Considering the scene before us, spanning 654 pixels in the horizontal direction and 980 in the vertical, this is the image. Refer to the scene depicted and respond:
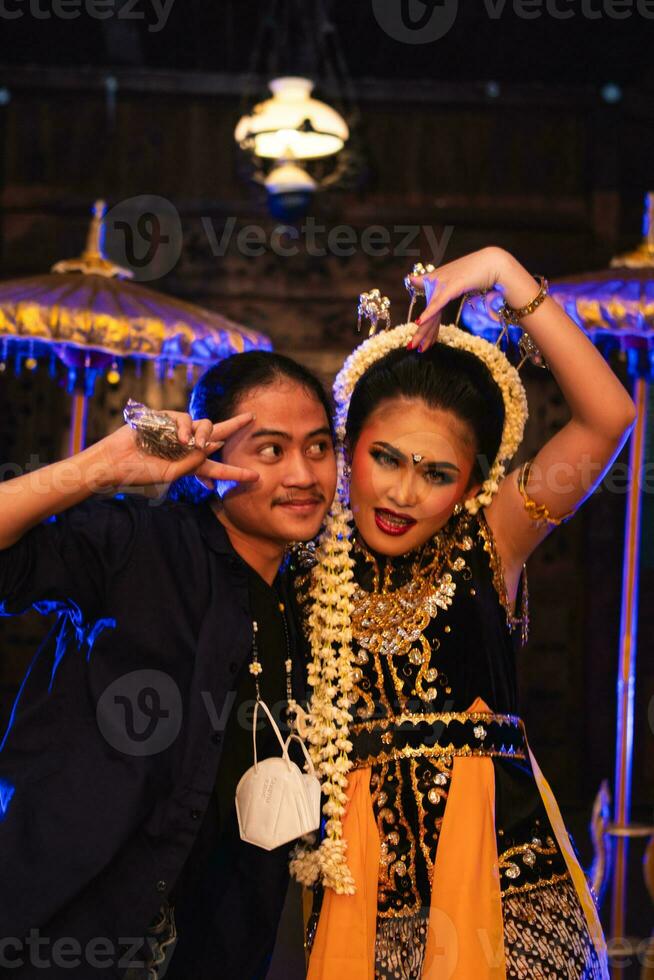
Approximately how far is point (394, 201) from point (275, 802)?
4.40 metres

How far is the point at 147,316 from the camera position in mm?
3977

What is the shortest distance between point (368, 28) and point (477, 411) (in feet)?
12.1

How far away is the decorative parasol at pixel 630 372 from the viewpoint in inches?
158

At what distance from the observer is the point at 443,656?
89.0 inches

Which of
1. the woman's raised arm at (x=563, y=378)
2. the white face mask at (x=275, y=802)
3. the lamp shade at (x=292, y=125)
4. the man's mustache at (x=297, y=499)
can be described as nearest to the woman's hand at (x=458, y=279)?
the woman's raised arm at (x=563, y=378)

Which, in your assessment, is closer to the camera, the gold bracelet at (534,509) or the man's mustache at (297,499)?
the man's mustache at (297,499)

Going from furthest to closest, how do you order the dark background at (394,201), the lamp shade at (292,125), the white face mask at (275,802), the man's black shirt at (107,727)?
the dark background at (394,201), the lamp shade at (292,125), the white face mask at (275,802), the man's black shirt at (107,727)

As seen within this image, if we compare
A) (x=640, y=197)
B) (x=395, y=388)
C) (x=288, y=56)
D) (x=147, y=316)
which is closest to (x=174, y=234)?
(x=288, y=56)

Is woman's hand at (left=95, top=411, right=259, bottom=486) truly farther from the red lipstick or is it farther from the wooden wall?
the wooden wall

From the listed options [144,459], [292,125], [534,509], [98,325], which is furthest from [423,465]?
[292,125]

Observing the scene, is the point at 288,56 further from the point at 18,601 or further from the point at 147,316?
the point at 18,601

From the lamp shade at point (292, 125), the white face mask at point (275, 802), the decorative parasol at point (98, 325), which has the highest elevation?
the lamp shade at point (292, 125)

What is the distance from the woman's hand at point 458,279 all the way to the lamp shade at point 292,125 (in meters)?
2.70

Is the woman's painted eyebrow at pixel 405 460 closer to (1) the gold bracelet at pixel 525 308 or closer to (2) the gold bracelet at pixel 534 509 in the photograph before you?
(2) the gold bracelet at pixel 534 509
